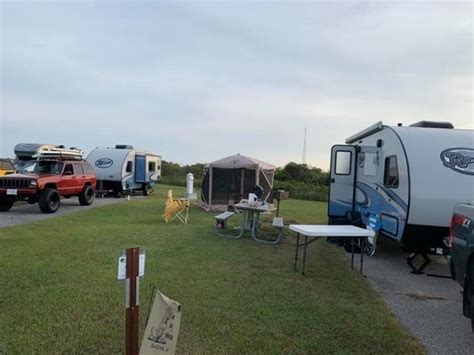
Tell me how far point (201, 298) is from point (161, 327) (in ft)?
6.75

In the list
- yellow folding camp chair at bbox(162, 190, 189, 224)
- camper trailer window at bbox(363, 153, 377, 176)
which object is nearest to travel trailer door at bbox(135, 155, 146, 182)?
yellow folding camp chair at bbox(162, 190, 189, 224)

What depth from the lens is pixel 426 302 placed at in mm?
5516

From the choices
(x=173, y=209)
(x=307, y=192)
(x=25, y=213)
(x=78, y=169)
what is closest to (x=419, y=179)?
(x=173, y=209)

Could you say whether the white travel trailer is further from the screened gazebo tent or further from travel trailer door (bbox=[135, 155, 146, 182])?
the screened gazebo tent

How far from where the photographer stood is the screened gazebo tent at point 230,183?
53.1ft

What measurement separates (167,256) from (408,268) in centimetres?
426

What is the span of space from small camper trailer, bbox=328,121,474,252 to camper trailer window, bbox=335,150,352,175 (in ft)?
4.33

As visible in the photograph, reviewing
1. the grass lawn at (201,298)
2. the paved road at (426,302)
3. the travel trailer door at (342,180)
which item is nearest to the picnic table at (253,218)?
the grass lawn at (201,298)

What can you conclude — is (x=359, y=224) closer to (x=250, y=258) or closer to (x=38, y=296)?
(x=250, y=258)

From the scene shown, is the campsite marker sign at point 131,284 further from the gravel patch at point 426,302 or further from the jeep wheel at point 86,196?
the jeep wheel at point 86,196

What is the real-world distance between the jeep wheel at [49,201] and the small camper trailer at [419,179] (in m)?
9.57

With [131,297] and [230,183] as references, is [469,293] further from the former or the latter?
[230,183]

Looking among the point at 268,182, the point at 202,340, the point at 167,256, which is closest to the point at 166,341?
the point at 202,340

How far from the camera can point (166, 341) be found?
3027 mm
